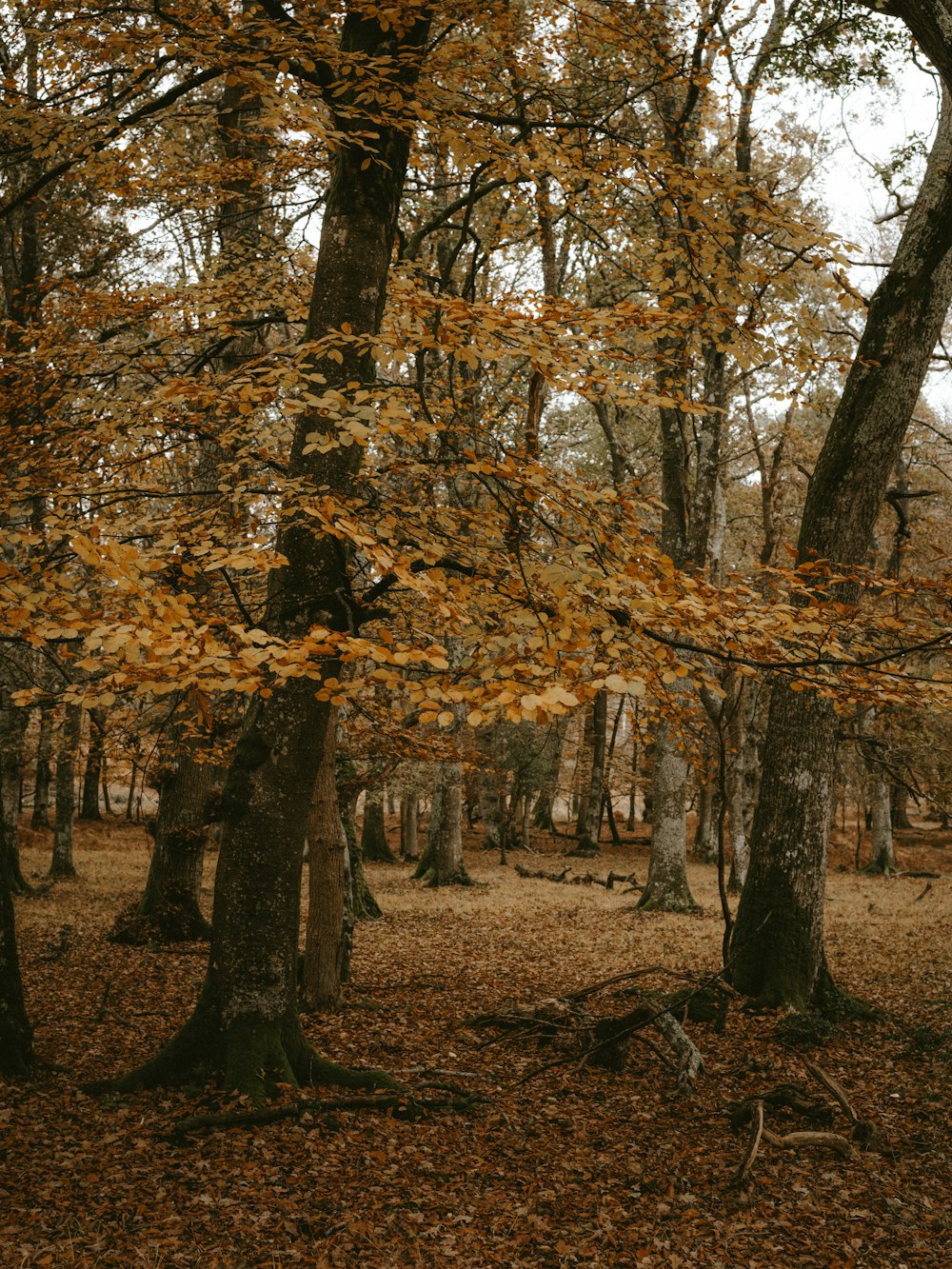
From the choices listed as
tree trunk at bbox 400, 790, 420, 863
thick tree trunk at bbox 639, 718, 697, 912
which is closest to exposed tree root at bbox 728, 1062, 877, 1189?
thick tree trunk at bbox 639, 718, 697, 912

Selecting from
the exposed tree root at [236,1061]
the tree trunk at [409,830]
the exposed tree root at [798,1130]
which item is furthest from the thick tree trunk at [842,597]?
the tree trunk at [409,830]

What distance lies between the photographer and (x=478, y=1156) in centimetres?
529

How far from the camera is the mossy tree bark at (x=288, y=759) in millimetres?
5422

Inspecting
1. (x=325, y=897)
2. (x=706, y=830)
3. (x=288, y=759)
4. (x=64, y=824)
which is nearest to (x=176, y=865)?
(x=325, y=897)

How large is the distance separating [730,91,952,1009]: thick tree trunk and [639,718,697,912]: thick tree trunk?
7.27 m

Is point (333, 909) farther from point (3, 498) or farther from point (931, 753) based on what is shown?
point (931, 753)

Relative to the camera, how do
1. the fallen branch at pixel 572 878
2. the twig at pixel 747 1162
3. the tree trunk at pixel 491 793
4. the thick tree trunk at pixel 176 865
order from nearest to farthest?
1. the twig at pixel 747 1162
2. the thick tree trunk at pixel 176 865
3. the fallen branch at pixel 572 878
4. the tree trunk at pixel 491 793

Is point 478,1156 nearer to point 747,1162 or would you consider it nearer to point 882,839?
point 747,1162

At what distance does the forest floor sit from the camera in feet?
14.1

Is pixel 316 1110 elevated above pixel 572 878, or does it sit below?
above

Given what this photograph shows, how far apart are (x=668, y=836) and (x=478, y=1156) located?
11.2 m

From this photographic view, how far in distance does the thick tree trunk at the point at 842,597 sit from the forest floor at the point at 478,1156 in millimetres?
673

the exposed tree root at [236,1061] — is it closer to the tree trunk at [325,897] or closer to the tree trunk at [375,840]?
the tree trunk at [325,897]

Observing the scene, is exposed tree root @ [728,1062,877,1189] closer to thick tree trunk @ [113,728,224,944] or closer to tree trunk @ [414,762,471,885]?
thick tree trunk @ [113,728,224,944]
